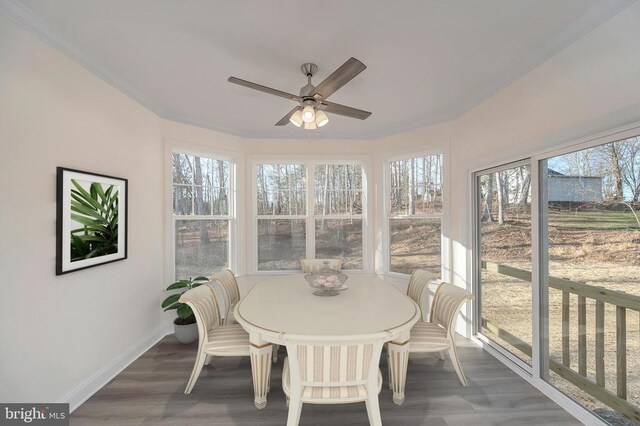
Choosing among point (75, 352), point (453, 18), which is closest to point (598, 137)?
point (453, 18)

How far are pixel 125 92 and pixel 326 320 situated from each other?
2.78 meters

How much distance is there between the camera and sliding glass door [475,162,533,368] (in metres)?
2.43

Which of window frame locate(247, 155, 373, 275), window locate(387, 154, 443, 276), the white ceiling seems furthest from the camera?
window frame locate(247, 155, 373, 275)

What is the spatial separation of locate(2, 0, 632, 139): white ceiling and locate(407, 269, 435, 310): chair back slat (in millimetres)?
1857

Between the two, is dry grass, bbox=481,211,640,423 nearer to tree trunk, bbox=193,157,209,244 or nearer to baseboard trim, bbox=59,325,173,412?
tree trunk, bbox=193,157,209,244

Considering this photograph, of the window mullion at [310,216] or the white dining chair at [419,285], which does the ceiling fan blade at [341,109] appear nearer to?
the white dining chair at [419,285]

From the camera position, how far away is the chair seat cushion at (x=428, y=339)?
6.86ft

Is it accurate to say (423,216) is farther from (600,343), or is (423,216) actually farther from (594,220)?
(600,343)

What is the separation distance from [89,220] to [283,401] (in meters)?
2.12

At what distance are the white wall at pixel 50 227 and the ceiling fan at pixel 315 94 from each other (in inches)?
53.1

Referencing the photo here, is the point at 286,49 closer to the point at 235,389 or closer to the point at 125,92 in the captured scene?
the point at 125,92

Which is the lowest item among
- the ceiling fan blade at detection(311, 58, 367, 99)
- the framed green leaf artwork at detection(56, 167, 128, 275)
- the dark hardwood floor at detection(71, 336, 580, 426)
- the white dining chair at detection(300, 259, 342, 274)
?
the dark hardwood floor at detection(71, 336, 580, 426)

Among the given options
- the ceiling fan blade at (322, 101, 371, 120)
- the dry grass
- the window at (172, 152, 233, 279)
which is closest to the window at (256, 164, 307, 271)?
the window at (172, 152, 233, 279)

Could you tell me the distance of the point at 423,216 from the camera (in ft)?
11.6
